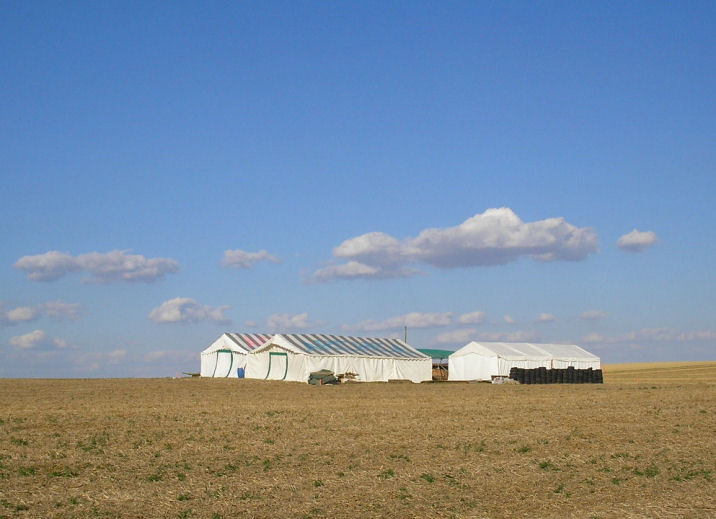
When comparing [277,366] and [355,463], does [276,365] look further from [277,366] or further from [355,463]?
[355,463]

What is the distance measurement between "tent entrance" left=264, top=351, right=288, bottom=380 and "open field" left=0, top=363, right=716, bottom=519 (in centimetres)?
2955

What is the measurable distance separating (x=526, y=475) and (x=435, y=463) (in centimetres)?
193

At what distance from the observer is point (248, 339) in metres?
66.4

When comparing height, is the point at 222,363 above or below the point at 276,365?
above

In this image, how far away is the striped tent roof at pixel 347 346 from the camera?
55656mm

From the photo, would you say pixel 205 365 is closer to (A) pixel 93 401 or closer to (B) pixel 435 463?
(A) pixel 93 401

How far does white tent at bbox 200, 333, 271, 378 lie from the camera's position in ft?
209

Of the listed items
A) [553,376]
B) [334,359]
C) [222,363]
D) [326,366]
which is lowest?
[553,376]

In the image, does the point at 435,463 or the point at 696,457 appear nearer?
the point at 435,463

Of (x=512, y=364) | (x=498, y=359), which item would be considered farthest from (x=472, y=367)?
(x=512, y=364)

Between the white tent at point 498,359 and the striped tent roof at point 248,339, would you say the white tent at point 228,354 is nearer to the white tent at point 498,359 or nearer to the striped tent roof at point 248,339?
the striped tent roof at point 248,339

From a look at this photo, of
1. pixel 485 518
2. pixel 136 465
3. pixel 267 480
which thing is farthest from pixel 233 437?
→ pixel 485 518

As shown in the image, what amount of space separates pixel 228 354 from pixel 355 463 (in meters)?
51.6

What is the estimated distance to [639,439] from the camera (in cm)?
1850
